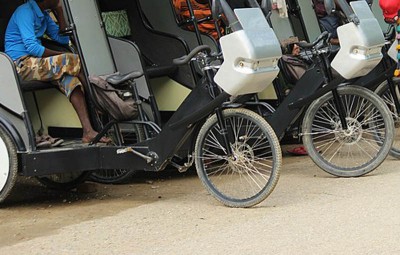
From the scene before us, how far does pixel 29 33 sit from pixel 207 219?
2.12 m

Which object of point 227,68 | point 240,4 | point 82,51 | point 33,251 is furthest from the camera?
point 240,4

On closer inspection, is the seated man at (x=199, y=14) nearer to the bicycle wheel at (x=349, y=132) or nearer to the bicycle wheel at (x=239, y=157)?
the bicycle wheel at (x=349, y=132)

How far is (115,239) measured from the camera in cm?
554

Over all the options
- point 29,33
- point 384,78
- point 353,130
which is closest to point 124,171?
point 29,33

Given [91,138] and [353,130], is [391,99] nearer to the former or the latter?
[353,130]

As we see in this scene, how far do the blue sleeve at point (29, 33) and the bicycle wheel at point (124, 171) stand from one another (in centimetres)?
93

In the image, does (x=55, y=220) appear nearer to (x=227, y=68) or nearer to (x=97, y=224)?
(x=97, y=224)

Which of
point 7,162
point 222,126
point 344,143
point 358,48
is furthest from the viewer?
point 344,143

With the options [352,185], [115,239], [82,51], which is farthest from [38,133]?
[352,185]

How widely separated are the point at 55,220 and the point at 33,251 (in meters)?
0.97

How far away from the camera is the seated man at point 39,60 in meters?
6.77

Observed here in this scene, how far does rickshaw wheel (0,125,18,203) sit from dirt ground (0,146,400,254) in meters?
0.25

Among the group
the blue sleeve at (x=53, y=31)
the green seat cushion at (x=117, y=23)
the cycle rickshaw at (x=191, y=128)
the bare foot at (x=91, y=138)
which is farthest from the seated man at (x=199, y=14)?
the bare foot at (x=91, y=138)

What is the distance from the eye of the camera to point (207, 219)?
5879 millimetres
